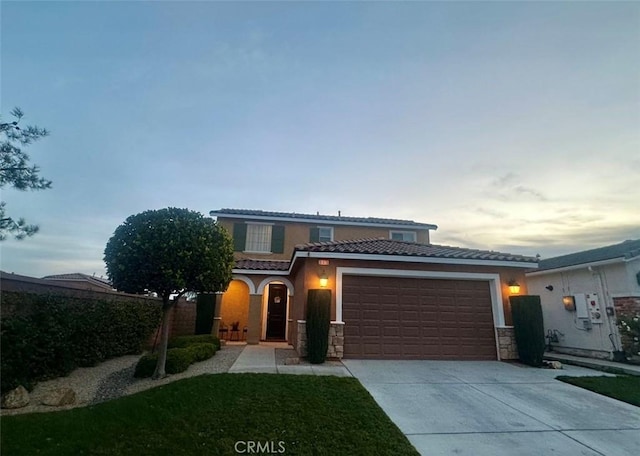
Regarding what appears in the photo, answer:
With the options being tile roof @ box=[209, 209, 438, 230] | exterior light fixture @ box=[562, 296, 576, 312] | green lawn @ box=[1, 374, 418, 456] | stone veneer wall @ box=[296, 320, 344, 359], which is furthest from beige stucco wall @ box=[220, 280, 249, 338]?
exterior light fixture @ box=[562, 296, 576, 312]

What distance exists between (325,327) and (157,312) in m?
7.55

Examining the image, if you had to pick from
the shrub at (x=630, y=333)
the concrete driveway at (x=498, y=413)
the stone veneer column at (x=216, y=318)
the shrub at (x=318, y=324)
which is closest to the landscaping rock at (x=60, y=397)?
the shrub at (x=318, y=324)

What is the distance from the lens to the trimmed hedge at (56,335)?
217 inches

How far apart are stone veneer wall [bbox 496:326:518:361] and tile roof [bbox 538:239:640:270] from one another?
466 cm

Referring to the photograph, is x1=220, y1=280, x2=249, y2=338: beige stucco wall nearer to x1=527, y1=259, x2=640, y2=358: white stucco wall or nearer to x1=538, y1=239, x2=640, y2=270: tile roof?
x1=527, y1=259, x2=640, y2=358: white stucco wall

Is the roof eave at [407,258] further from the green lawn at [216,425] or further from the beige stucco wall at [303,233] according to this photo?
the beige stucco wall at [303,233]

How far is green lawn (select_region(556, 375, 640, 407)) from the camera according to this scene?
246 inches

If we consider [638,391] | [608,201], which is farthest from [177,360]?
[608,201]

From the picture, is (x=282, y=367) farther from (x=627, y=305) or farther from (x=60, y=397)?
(x=627, y=305)

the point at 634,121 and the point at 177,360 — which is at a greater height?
the point at 634,121

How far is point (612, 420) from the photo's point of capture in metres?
5.09

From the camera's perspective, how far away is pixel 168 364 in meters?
7.29

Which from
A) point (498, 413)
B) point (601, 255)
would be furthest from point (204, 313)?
point (601, 255)

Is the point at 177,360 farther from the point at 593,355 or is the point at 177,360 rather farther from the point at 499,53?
the point at 593,355
